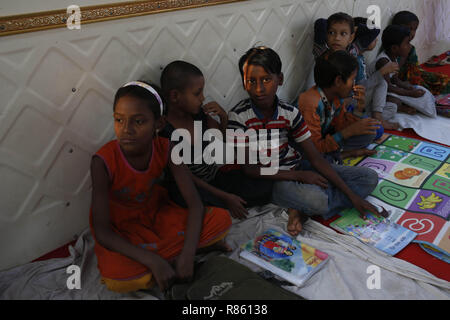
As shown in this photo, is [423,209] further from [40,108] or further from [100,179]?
[40,108]

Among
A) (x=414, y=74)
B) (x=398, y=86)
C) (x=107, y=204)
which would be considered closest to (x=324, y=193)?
(x=107, y=204)

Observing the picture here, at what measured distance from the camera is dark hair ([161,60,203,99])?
1.50m

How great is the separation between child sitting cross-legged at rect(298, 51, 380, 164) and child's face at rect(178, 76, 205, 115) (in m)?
0.65

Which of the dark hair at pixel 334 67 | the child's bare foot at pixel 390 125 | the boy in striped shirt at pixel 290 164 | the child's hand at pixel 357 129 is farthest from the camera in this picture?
the child's bare foot at pixel 390 125

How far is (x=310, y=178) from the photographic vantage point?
1.66m

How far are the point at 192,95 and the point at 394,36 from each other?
2014 millimetres

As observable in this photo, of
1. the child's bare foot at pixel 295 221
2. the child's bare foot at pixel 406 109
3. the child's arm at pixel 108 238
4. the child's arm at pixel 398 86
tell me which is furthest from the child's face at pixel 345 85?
the child's arm at pixel 108 238

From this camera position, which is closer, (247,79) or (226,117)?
(247,79)

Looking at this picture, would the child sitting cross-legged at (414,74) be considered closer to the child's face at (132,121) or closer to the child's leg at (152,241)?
the child's leg at (152,241)

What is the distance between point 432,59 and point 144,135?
12.6 feet

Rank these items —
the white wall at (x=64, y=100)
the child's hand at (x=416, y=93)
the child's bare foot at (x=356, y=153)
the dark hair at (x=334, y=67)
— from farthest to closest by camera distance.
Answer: the child's hand at (x=416, y=93), the child's bare foot at (x=356, y=153), the dark hair at (x=334, y=67), the white wall at (x=64, y=100)

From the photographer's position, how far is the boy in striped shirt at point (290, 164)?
157 centimetres

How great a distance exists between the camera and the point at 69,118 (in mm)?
1407
